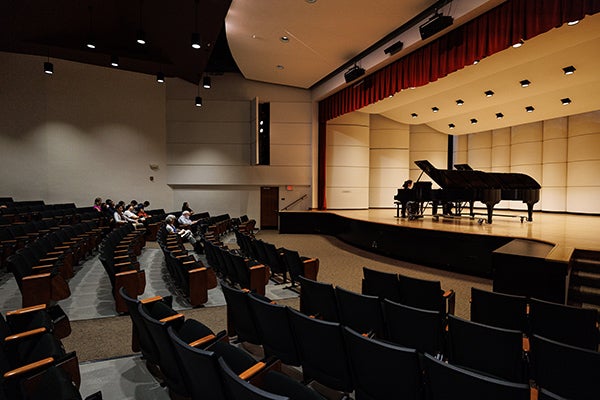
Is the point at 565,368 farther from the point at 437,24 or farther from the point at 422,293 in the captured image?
the point at 437,24

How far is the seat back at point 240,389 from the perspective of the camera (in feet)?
4.09

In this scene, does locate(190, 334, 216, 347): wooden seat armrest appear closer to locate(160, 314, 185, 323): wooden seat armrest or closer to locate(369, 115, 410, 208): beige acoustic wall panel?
locate(160, 314, 185, 323): wooden seat armrest

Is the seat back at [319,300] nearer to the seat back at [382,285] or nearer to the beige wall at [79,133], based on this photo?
the seat back at [382,285]

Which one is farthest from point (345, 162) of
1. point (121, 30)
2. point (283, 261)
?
point (121, 30)

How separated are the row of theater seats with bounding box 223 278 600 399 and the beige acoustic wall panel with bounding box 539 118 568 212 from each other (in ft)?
37.6

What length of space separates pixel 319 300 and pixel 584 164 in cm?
1151

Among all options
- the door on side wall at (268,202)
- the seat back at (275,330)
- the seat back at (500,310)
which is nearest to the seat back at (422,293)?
the seat back at (500,310)

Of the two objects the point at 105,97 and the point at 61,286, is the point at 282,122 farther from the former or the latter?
the point at 61,286

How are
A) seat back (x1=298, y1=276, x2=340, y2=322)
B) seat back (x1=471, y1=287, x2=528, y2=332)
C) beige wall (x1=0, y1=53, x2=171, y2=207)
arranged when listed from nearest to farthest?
1. seat back (x1=471, y1=287, x2=528, y2=332)
2. seat back (x1=298, y1=276, x2=340, y2=322)
3. beige wall (x1=0, y1=53, x2=171, y2=207)

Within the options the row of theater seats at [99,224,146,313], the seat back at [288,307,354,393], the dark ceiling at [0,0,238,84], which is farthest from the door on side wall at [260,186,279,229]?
the seat back at [288,307,354,393]

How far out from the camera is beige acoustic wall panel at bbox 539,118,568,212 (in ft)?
36.5

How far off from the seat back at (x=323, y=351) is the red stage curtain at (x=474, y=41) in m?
4.83

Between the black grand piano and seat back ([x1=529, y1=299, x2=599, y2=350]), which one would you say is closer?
seat back ([x1=529, y1=299, x2=599, y2=350])

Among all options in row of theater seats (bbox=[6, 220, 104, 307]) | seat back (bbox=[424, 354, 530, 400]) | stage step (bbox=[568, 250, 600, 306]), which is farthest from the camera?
stage step (bbox=[568, 250, 600, 306])
